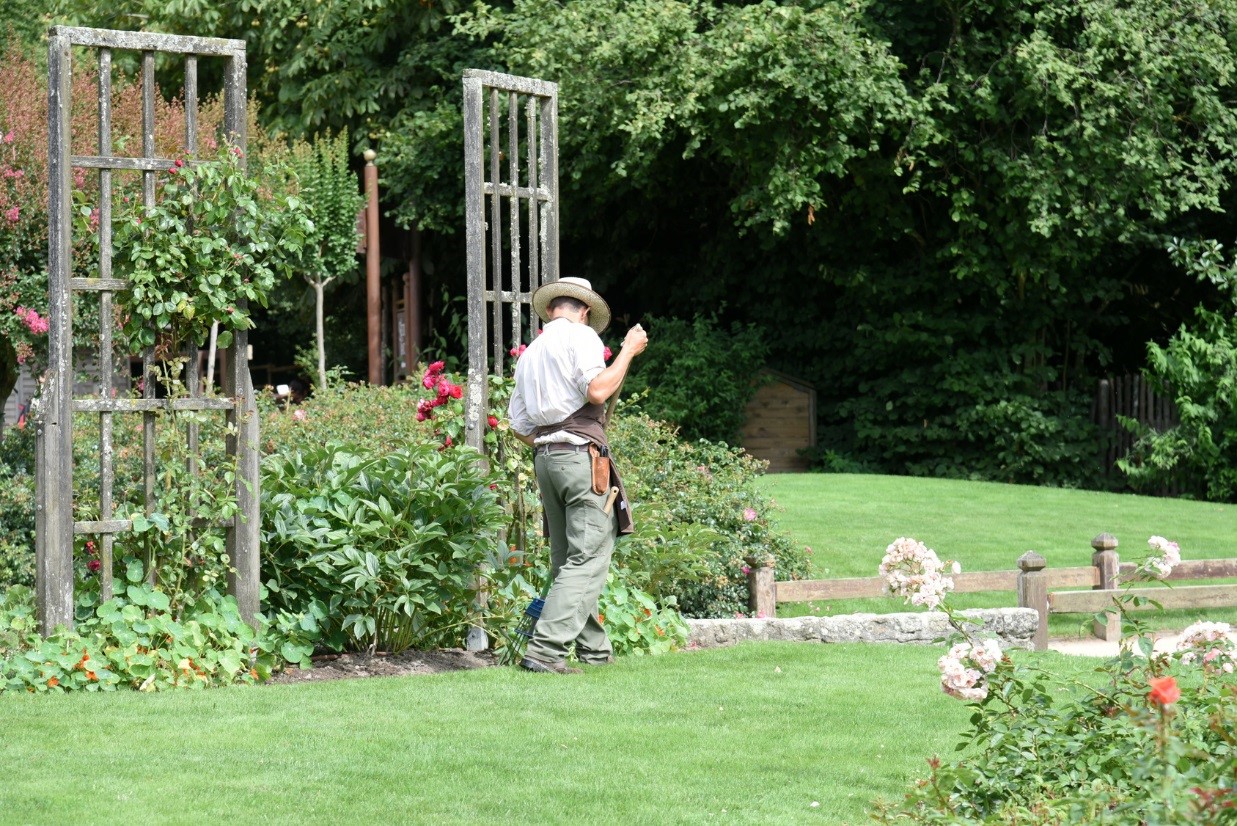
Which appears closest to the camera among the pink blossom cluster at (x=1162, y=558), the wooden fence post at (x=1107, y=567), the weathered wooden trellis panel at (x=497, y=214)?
the pink blossom cluster at (x=1162, y=558)

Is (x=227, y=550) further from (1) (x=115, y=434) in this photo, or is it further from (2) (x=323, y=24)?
(2) (x=323, y=24)

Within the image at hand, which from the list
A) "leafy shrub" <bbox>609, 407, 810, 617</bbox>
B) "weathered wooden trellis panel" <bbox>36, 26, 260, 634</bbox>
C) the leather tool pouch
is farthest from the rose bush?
"leafy shrub" <bbox>609, 407, 810, 617</bbox>

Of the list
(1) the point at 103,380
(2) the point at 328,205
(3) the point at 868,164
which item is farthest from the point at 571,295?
(3) the point at 868,164

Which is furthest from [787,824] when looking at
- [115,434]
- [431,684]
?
[115,434]

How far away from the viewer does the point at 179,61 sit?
21984 mm

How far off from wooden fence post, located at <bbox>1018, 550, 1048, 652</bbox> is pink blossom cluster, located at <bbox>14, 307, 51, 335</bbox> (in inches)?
324

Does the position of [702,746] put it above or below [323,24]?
below

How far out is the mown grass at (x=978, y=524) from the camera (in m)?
11.3

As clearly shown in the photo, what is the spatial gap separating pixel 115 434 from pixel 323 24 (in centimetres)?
1019

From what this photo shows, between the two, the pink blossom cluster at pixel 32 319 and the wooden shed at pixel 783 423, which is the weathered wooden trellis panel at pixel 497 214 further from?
the wooden shed at pixel 783 423

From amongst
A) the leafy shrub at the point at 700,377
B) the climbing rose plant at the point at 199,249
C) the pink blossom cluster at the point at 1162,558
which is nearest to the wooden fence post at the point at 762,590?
the climbing rose plant at the point at 199,249

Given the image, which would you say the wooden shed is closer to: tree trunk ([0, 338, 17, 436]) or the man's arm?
tree trunk ([0, 338, 17, 436])

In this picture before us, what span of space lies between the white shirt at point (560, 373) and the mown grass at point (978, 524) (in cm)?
404

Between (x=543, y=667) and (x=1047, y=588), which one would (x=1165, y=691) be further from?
(x=1047, y=588)
